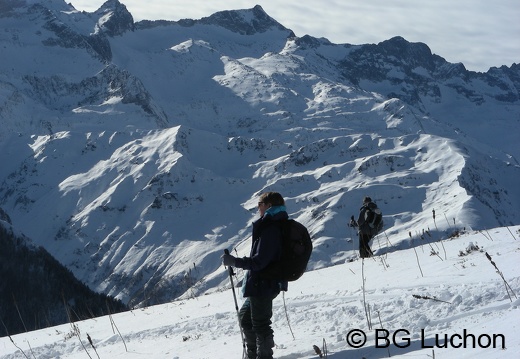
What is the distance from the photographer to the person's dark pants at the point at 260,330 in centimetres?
956

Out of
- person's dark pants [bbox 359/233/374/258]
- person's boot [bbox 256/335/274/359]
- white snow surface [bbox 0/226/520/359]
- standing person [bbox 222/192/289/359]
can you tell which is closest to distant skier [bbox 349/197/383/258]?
person's dark pants [bbox 359/233/374/258]

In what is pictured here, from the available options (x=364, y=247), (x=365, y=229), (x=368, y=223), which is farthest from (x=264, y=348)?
(x=368, y=223)

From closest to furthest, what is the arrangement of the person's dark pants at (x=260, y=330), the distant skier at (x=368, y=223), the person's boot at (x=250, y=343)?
the person's dark pants at (x=260, y=330)
the person's boot at (x=250, y=343)
the distant skier at (x=368, y=223)

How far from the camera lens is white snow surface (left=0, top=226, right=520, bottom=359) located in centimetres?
892

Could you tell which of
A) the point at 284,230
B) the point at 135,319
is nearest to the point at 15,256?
the point at 135,319

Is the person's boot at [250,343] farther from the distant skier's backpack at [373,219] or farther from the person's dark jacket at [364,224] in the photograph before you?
the distant skier's backpack at [373,219]

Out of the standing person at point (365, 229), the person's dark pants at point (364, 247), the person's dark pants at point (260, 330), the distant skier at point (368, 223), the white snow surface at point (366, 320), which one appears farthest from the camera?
the distant skier at point (368, 223)

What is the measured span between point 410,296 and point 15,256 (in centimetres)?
9696

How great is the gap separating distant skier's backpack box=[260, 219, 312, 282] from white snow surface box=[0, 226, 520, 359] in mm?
1030

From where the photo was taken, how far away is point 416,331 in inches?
372

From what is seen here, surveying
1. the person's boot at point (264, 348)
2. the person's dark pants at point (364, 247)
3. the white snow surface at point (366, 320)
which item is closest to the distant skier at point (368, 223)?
the person's dark pants at point (364, 247)

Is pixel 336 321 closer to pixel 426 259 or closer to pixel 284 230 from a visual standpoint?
pixel 284 230

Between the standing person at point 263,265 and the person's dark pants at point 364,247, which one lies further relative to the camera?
the person's dark pants at point 364,247

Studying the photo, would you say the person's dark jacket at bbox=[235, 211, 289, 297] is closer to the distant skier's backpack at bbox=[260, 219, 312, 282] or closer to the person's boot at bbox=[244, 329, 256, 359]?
the distant skier's backpack at bbox=[260, 219, 312, 282]
